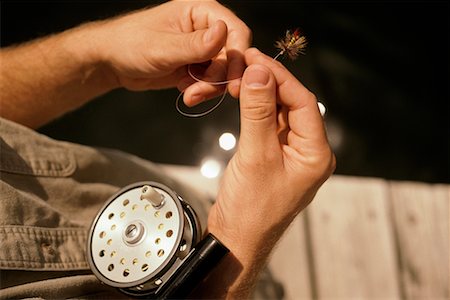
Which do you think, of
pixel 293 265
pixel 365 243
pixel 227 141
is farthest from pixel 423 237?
pixel 227 141

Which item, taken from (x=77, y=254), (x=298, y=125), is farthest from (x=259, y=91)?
(x=77, y=254)

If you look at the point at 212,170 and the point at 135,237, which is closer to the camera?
the point at 135,237

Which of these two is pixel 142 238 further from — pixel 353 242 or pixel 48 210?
pixel 353 242

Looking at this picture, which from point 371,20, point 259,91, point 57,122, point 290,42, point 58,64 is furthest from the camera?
point 371,20

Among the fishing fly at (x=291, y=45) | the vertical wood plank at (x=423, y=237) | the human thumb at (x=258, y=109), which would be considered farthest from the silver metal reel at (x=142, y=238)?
the vertical wood plank at (x=423, y=237)

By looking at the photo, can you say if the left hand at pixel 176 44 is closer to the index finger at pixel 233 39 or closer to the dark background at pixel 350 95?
the index finger at pixel 233 39

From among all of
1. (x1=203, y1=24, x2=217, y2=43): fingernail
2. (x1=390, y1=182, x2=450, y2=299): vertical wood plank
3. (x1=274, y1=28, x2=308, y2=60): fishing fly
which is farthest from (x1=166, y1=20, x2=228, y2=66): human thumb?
(x1=390, y1=182, x2=450, y2=299): vertical wood plank

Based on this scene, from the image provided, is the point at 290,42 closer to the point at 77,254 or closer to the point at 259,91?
the point at 259,91
